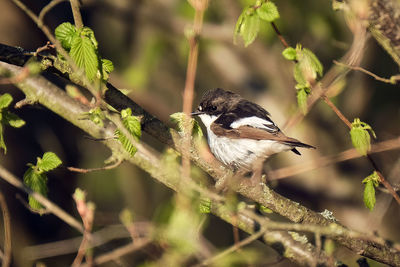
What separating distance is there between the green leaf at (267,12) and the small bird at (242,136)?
6.47 feet

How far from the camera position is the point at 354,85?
337 inches

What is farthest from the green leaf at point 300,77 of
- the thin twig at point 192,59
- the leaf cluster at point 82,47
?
the leaf cluster at point 82,47

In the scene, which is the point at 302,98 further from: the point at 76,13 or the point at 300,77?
the point at 76,13

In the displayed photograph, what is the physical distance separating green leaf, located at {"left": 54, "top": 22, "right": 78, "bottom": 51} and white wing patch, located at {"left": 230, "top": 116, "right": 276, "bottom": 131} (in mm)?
2823

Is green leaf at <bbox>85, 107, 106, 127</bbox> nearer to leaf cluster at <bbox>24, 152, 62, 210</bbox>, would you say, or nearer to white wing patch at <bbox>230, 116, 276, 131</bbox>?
leaf cluster at <bbox>24, 152, 62, 210</bbox>

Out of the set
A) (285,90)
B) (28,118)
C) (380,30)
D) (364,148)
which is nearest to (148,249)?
(364,148)

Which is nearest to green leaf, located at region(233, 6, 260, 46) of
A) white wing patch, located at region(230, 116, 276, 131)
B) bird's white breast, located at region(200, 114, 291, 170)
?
bird's white breast, located at region(200, 114, 291, 170)

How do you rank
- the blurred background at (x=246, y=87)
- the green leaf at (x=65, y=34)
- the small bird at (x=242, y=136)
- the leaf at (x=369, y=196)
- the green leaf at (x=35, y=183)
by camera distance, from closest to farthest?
1. the green leaf at (x=65, y=34)
2. the green leaf at (x=35, y=183)
3. the leaf at (x=369, y=196)
4. the small bird at (x=242, y=136)
5. the blurred background at (x=246, y=87)

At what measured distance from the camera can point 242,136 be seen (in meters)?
5.61

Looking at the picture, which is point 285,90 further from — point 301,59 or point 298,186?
point 301,59

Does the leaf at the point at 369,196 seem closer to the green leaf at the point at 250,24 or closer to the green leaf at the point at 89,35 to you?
the green leaf at the point at 250,24

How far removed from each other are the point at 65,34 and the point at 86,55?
26 cm

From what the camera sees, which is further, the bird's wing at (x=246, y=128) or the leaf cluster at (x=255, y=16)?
the bird's wing at (x=246, y=128)

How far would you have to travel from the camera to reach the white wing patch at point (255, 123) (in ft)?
18.5
